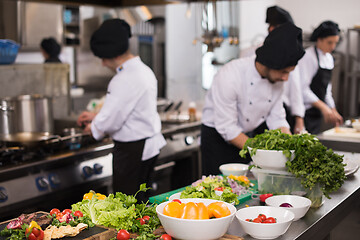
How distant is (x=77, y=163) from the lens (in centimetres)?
364

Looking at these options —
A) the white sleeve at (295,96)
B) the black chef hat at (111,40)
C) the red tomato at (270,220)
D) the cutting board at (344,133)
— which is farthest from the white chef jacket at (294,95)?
the red tomato at (270,220)

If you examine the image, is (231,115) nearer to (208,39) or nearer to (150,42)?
(208,39)

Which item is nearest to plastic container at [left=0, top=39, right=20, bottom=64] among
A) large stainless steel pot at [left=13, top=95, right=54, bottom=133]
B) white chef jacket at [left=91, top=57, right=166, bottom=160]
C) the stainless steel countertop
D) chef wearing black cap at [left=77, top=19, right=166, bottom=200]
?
large stainless steel pot at [left=13, top=95, right=54, bottom=133]

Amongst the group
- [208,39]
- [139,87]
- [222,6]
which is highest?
[222,6]

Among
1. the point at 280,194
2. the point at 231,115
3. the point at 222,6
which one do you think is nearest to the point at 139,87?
the point at 231,115

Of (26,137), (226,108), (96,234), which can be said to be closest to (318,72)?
(226,108)

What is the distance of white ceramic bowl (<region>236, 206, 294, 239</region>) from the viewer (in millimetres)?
1766

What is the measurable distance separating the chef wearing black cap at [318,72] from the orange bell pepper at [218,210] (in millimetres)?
3329

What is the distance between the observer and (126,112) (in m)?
3.41

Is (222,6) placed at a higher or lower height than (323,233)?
higher

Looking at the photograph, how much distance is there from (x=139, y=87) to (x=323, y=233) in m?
1.75

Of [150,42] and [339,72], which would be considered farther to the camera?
[339,72]

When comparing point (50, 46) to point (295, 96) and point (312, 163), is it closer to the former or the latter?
point (295, 96)

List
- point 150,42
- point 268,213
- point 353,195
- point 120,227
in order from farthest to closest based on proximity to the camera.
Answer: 1. point 150,42
2. point 353,195
3. point 268,213
4. point 120,227
